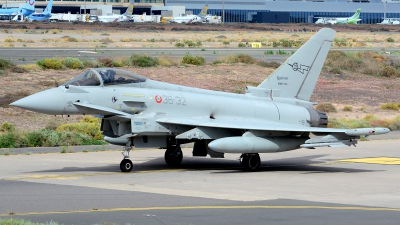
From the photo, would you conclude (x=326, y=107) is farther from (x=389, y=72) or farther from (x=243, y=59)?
→ (x=389, y=72)

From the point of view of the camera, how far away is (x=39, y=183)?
55.9 ft

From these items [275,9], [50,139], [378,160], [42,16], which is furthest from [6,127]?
[275,9]

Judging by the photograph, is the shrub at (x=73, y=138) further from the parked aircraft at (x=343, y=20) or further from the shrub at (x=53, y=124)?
the parked aircraft at (x=343, y=20)

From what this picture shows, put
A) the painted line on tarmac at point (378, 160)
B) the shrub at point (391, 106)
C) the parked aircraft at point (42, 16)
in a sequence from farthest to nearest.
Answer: the parked aircraft at point (42, 16), the shrub at point (391, 106), the painted line on tarmac at point (378, 160)

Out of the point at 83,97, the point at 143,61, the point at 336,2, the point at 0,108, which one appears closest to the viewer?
the point at 83,97

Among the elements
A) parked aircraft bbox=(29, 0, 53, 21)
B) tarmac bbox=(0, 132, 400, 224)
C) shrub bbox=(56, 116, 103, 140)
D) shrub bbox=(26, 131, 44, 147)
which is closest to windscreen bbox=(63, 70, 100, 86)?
tarmac bbox=(0, 132, 400, 224)

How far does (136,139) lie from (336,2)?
176m

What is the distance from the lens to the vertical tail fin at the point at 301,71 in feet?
71.2

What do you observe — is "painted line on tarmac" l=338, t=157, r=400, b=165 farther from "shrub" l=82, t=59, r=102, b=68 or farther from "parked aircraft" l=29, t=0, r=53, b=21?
"parked aircraft" l=29, t=0, r=53, b=21

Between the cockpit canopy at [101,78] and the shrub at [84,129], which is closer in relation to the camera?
the cockpit canopy at [101,78]

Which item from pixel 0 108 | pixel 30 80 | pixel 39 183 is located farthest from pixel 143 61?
pixel 39 183

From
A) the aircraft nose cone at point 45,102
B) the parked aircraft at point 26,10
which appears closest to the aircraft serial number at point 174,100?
the aircraft nose cone at point 45,102

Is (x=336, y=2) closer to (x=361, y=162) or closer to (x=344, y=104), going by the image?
(x=344, y=104)

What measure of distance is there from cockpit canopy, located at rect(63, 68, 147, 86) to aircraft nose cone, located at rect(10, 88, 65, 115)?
2.06 ft
